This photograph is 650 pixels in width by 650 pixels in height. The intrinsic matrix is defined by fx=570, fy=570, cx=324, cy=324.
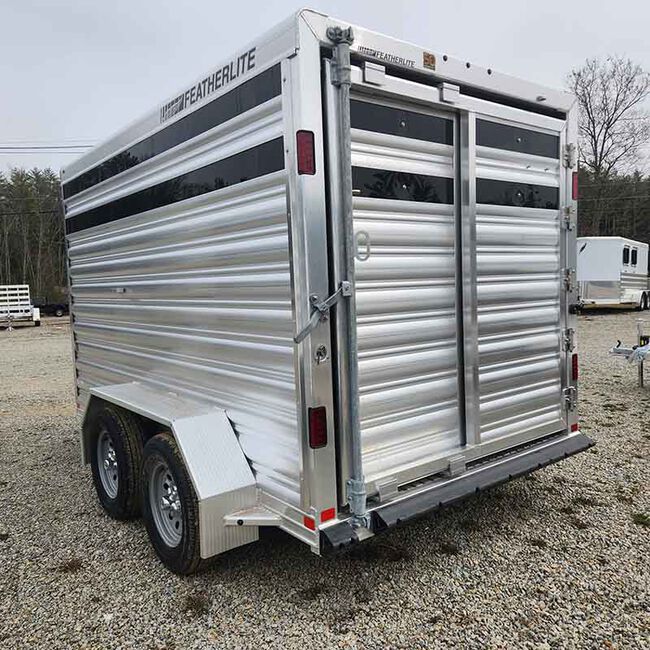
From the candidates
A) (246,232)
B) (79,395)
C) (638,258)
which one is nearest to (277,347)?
(246,232)

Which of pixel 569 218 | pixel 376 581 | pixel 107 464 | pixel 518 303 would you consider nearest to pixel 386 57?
pixel 518 303

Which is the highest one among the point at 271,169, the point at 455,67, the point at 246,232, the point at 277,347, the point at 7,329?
the point at 455,67

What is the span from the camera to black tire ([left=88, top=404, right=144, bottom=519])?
364 centimetres

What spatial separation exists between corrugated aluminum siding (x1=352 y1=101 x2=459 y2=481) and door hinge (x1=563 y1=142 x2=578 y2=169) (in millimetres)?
1091

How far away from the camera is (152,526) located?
3.28 meters

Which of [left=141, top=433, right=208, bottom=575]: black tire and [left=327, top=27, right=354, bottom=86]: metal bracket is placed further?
[left=141, top=433, right=208, bottom=575]: black tire

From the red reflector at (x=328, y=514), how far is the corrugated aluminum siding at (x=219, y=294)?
0.17m

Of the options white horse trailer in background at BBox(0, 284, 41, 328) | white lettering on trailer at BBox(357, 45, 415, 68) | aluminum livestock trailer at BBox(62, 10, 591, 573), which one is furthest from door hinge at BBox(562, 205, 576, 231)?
white horse trailer in background at BBox(0, 284, 41, 328)

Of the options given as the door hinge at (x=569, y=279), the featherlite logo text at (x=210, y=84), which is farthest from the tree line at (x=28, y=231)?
the door hinge at (x=569, y=279)

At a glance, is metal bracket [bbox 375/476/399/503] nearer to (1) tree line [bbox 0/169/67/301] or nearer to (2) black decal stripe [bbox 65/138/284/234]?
(2) black decal stripe [bbox 65/138/284/234]

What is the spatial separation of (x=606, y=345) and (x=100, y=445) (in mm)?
10654

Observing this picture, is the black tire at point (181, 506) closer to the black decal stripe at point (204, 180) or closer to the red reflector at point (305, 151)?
the black decal stripe at point (204, 180)

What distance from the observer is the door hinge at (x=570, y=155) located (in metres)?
3.71

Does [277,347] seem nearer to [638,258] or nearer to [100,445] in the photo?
[100,445]
